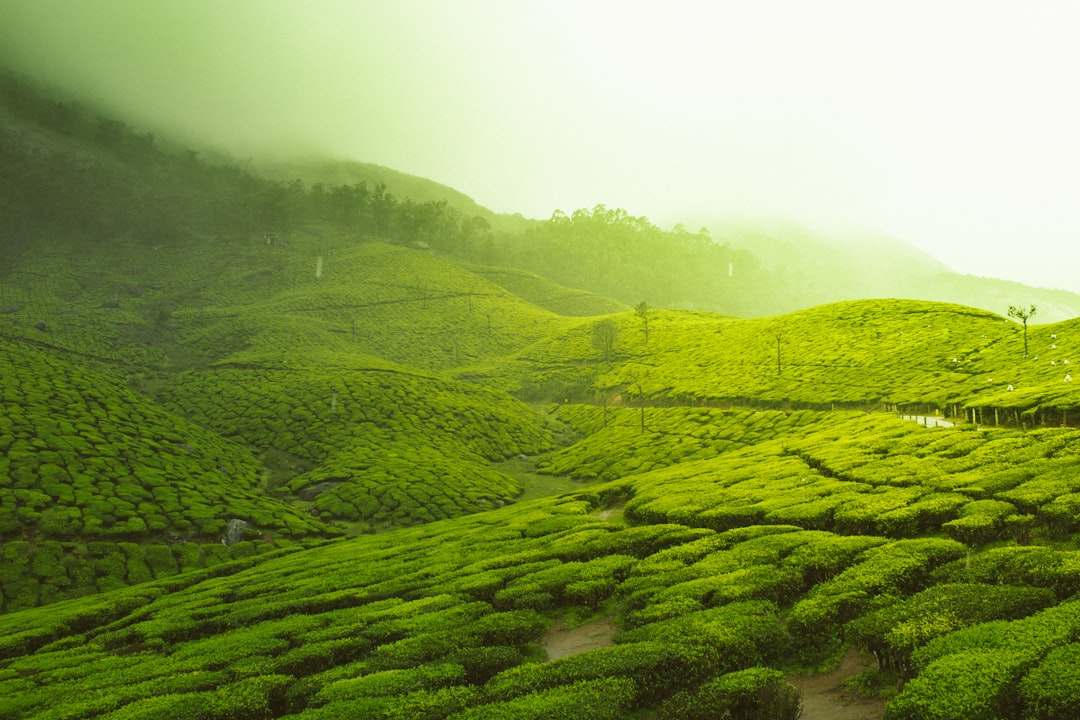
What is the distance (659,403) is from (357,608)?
71897 mm

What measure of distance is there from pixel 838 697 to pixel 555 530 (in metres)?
21.2

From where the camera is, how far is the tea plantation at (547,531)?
53.0 ft

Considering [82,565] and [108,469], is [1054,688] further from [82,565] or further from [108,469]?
[108,469]

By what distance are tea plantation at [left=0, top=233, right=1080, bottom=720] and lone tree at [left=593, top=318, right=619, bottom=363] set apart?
64.5 feet

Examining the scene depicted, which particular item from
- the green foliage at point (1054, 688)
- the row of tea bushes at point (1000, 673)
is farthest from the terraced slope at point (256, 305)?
the green foliage at point (1054, 688)

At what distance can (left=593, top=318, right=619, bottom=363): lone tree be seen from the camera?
420 ft

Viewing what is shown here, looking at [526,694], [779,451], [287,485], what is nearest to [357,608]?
[526,694]

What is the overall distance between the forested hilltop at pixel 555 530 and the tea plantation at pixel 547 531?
15cm

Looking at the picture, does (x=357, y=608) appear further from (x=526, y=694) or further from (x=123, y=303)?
(x=123, y=303)

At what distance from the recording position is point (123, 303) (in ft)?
440

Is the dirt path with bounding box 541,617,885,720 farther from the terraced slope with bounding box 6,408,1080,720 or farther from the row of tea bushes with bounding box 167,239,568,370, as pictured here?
the row of tea bushes with bounding box 167,239,568,370

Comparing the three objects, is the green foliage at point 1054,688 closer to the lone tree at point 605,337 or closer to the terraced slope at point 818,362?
the terraced slope at point 818,362

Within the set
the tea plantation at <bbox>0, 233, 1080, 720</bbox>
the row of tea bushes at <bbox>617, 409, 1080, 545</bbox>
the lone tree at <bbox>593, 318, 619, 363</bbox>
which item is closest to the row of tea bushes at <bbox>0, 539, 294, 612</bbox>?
the tea plantation at <bbox>0, 233, 1080, 720</bbox>

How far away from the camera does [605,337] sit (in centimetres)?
13075
